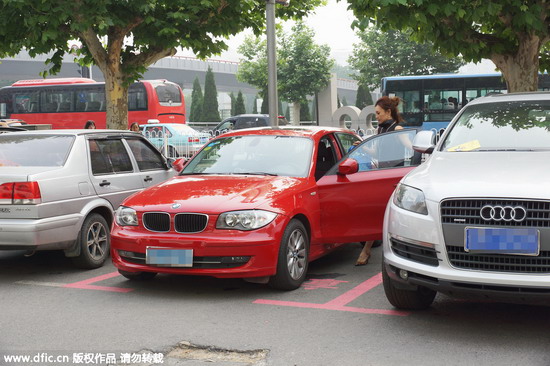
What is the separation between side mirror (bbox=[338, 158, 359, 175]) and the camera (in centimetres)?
704

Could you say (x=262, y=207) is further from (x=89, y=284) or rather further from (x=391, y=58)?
(x=391, y=58)

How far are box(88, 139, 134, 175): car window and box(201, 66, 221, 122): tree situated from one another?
174 feet

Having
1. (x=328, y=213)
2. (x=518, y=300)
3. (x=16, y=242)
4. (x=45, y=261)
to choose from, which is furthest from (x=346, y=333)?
(x=45, y=261)

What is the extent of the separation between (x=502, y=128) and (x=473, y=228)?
1.65 metres

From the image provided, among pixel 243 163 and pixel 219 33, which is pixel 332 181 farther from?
pixel 219 33

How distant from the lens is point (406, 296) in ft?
18.3

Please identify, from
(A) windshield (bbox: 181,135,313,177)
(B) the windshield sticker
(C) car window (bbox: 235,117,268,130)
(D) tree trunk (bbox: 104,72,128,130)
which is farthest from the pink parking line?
(C) car window (bbox: 235,117,268,130)

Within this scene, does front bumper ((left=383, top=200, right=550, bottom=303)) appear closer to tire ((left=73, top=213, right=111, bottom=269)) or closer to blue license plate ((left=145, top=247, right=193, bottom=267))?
blue license plate ((left=145, top=247, right=193, bottom=267))

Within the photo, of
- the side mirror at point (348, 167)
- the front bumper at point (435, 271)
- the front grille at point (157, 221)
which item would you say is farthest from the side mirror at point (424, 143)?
the front grille at point (157, 221)

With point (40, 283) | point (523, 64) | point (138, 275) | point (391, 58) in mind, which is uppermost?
point (391, 58)

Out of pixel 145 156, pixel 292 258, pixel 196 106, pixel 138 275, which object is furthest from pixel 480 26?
pixel 196 106

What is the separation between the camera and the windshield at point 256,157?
7.30 meters

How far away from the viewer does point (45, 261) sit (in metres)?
8.49

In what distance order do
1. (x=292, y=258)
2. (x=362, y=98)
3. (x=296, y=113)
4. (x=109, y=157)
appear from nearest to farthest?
(x=292, y=258), (x=109, y=157), (x=296, y=113), (x=362, y=98)
